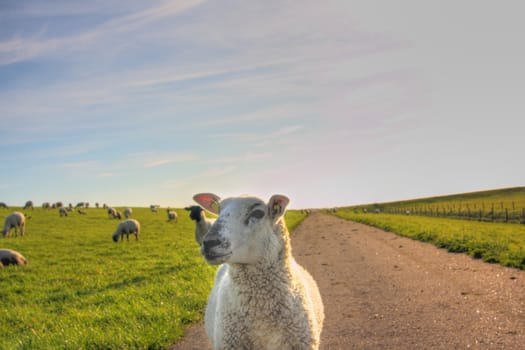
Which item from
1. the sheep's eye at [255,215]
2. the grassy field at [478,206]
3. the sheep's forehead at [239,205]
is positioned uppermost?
the sheep's forehead at [239,205]

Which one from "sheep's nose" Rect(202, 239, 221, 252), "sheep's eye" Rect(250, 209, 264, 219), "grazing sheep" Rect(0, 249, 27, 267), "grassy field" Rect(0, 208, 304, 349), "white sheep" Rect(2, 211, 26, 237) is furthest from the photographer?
"white sheep" Rect(2, 211, 26, 237)

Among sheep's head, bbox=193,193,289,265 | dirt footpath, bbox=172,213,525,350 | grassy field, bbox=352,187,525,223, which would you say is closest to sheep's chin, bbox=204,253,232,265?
sheep's head, bbox=193,193,289,265

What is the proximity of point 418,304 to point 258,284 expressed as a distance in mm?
6394

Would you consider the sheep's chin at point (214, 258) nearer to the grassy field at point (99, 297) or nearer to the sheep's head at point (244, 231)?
the sheep's head at point (244, 231)

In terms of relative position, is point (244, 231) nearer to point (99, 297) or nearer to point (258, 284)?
point (258, 284)

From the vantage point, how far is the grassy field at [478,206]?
5753cm

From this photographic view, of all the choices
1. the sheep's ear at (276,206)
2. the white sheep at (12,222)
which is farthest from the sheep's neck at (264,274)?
the white sheep at (12,222)

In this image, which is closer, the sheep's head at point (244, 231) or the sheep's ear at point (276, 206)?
the sheep's head at point (244, 231)

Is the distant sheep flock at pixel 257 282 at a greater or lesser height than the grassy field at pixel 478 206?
greater

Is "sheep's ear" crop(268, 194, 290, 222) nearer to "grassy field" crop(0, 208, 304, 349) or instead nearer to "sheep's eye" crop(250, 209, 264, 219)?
"sheep's eye" crop(250, 209, 264, 219)

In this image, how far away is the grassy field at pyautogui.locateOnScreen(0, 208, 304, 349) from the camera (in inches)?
311

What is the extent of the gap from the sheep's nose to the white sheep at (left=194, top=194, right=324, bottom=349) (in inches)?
0.4

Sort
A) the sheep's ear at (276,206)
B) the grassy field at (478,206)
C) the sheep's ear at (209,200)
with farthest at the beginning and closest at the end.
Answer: the grassy field at (478,206) < the sheep's ear at (209,200) < the sheep's ear at (276,206)

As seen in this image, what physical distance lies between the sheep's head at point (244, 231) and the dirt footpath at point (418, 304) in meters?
3.07
